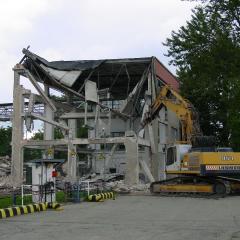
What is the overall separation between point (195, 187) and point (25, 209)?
45.6ft

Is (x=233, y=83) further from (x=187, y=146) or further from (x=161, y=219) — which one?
(x=161, y=219)

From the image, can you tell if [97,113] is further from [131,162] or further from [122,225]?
[122,225]

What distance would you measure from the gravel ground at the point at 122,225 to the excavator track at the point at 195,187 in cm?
1036

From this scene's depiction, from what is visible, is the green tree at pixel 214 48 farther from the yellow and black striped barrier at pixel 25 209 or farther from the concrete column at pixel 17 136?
the concrete column at pixel 17 136

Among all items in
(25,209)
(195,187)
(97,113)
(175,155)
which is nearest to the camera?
(25,209)

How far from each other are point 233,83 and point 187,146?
589 cm

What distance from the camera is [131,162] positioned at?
142 feet

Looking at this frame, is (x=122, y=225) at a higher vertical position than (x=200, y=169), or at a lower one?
lower

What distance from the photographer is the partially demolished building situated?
46075mm

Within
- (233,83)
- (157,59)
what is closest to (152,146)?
(157,59)

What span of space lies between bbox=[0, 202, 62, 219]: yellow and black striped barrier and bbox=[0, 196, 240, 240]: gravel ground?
0.59 meters

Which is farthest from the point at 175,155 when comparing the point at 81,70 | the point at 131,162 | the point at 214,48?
the point at 81,70

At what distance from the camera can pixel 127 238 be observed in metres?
12.6

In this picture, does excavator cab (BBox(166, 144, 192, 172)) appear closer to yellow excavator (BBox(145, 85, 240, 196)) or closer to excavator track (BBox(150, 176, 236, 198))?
yellow excavator (BBox(145, 85, 240, 196))
